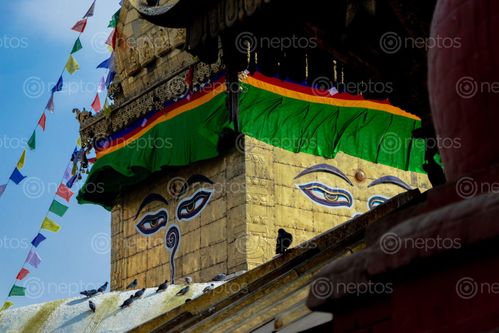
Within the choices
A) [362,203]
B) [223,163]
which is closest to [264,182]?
[223,163]

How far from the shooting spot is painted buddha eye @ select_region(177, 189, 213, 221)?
627 inches

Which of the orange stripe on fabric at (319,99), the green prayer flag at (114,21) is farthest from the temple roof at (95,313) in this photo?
the green prayer flag at (114,21)

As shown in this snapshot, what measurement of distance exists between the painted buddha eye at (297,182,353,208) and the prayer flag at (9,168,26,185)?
14.0ft

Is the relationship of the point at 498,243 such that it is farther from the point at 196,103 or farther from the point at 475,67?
the point at 196,103

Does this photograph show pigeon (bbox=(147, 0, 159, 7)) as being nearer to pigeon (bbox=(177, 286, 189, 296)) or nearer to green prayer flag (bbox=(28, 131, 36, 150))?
pigeon (bbox=(177, 286, 189, 296))

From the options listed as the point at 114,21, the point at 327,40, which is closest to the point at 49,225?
the point at 114,21

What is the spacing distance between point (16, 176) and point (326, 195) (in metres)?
4.73

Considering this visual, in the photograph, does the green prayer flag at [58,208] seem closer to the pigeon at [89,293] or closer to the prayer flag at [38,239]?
the prayer flag at [38,239]

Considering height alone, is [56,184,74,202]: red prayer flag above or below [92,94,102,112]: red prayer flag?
below

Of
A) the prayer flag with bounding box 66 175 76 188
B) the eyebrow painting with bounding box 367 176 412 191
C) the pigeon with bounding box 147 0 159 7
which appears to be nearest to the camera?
the pigeon with bounding box 147 0 159 7

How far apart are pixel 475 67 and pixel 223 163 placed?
12.1 m

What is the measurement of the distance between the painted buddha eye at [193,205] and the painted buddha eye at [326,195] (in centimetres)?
143

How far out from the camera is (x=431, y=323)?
345 cm

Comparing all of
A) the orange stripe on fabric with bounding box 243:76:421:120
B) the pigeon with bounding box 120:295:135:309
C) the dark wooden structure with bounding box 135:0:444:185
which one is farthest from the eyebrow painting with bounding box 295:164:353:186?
the dark wooden structure with bounding box 135:0:444:185
